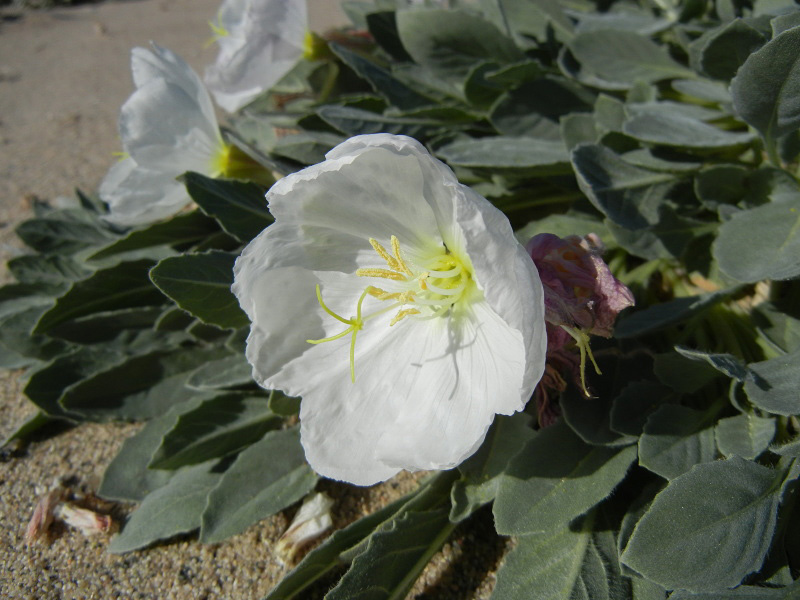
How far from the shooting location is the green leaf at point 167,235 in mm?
1977

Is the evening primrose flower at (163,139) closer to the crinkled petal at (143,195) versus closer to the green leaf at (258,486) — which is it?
the crinkled petal at (143,195)

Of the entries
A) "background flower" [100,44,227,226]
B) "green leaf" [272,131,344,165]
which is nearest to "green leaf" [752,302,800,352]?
"green leaf" [272,131,344,165]

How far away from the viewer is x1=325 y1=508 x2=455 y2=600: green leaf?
52.6 inches

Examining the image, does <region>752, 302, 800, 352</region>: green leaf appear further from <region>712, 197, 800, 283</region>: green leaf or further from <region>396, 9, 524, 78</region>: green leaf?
<region>396, 9, 524, 78</region>: green leaf

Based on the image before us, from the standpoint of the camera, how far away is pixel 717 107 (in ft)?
6.63

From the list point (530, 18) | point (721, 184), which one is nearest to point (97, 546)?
point (721, 184)

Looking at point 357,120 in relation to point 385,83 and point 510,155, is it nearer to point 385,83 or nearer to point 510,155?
point 385,83

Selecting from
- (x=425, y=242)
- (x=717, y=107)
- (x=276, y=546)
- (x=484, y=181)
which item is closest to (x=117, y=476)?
(x=276, y=546)

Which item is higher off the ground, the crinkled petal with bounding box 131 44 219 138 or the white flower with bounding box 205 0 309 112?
the crinkled petal with bounding box 131 44 219 138

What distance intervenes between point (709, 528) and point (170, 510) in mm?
1207

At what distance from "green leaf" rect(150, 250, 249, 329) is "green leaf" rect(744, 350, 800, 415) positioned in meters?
1.12

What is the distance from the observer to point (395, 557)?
142cm

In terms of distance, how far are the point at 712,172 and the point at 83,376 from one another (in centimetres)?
177

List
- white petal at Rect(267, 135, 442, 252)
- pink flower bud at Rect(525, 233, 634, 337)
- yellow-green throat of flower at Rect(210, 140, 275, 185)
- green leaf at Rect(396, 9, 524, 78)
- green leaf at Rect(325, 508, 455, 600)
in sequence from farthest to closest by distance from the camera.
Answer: green leaf at Rect(396, 9, 524, 78)
yellow-green throat of flower at Rect(210, 140, 275, 185)
green leaf at Rect(325, 508, 455, 600)
pink flower bud at Rect(525, 233, 634, 337)
white petal at Rect(267, 135, 442, 252)
